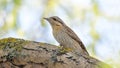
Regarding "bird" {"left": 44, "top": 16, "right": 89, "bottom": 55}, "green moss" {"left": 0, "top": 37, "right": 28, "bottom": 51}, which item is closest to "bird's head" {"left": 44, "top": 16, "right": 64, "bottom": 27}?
"bird" {"left": 44, "top": 16, "right": 89, "bottom": 55}

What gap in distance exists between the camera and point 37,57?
2.18 metres

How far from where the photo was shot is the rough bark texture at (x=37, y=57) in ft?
6.95

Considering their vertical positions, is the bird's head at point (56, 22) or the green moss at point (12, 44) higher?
the bird's head at point (56, 22)

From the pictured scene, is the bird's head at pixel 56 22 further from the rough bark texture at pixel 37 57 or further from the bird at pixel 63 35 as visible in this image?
the rough bark texture at pixel 37 57

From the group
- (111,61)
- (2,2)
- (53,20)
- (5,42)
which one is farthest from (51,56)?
(53,20)

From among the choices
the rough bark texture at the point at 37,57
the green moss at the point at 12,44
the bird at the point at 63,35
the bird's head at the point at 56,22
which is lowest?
the rough bark texture at the point at 37,57

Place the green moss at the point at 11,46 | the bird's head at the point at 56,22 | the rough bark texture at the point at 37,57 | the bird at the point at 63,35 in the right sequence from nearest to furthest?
the rough bark texture at the point at 37,57 < the green moss at the point at 11,46 < the bird at the point at 63,35 < the bird's head at the point at 56,22

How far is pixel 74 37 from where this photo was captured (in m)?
4.27

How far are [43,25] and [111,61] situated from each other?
59cm

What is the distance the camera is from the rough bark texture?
212cm

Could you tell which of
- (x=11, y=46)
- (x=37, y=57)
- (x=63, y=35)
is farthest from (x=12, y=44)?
(x=63, y=35)

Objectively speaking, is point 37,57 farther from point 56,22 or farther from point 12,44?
point 56,22

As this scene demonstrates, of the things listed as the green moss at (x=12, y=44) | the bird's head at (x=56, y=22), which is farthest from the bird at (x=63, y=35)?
the green moss at (x=12, y=44)

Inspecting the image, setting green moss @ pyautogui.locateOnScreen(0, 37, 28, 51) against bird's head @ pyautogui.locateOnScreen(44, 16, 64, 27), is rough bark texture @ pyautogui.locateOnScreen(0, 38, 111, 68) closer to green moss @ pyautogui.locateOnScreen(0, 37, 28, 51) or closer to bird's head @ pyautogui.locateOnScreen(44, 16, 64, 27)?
green moss @ pyautogui.locateOnScreen(0, 37, 28, 51)
